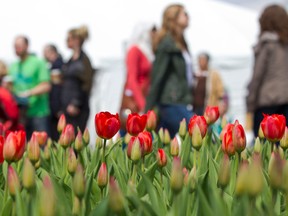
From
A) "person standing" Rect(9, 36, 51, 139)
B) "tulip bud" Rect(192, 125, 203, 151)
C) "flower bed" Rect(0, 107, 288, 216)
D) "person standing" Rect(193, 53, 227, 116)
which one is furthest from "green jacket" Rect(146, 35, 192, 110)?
"person standing" Rect(193, 53, 227, 116)

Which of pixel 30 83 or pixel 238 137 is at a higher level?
pixel 238 137

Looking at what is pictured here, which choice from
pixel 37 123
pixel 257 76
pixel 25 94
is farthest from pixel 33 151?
pixel 37 123

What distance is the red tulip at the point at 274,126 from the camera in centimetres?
197

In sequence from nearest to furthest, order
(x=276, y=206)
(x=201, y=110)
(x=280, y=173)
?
1. (x=280, y=173)
2. (x=276, y=206)
3. (x=201, y=110)

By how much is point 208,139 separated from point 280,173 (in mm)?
1230

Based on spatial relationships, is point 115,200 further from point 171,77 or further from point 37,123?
point 37,123

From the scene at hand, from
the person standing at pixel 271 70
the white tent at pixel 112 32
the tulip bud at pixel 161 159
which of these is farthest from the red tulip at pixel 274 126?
the white tent at pixel 112 32

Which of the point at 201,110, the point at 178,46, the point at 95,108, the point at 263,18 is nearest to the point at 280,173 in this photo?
the point at 178,46

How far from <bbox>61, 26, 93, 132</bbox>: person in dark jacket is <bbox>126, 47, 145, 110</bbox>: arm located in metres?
1.37

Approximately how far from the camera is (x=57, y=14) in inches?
526

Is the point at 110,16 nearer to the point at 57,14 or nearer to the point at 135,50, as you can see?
Answer: the point at 57,14

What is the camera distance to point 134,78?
17.0 feet

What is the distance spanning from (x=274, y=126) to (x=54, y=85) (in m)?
6.34

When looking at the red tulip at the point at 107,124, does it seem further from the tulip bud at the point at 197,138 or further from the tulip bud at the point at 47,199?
the tulip bud at the point at 47,199
